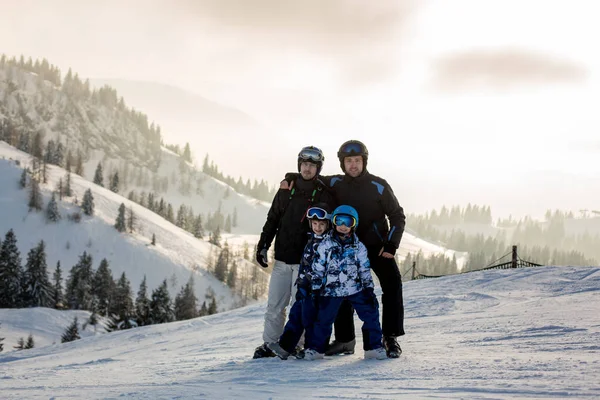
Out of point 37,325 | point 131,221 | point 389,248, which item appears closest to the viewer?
point 389,248

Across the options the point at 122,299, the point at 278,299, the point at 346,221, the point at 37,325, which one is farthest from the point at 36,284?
the point at 346,221

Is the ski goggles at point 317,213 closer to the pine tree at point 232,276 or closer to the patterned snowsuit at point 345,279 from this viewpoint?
the patterned snowsuit at point 345,279

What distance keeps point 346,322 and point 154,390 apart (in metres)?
2.62

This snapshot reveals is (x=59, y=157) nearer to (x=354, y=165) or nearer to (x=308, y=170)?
(x=308, y=170)

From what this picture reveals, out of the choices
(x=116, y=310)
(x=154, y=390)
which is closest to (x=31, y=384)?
(x=154, y=390)

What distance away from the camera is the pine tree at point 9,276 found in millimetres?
73750

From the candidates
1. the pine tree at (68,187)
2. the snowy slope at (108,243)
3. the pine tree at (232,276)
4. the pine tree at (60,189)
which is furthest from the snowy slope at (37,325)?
the pine tree at (68,187)

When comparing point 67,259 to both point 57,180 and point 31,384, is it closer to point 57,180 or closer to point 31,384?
point 57,180

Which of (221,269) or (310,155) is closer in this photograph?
(310,155)

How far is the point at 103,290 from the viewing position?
8681cm

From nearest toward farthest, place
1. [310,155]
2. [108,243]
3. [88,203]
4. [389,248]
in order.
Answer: [389,248]
[310,155]
[108,243]
[88,203]

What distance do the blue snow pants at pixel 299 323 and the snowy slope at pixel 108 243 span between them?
107 meters

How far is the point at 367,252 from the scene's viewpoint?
19.7ft

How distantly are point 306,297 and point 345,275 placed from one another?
558 millimetres
